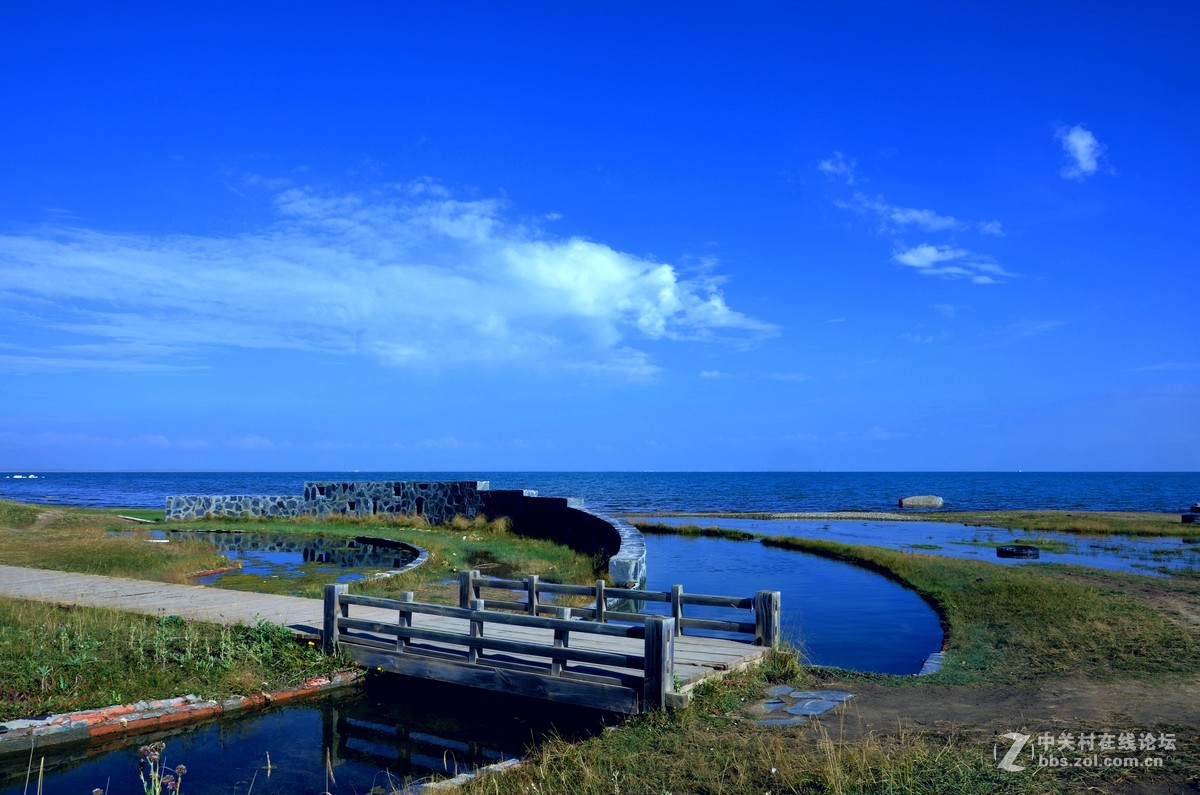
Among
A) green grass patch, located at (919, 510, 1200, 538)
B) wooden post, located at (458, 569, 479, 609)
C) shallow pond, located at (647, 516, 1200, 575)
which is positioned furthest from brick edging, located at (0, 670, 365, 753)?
green grass patch, located at (919, 510, 1200, 538)

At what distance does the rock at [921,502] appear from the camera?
79.3m

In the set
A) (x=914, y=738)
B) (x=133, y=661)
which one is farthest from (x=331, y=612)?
(x=914, y=738)

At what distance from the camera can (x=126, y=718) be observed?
9281mm

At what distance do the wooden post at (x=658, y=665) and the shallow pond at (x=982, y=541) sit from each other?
810 inches

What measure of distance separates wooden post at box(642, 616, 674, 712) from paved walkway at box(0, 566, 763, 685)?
20.5 inches

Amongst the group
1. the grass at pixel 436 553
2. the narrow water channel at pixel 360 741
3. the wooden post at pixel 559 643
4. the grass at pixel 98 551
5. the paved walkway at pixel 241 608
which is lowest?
the narrow water channel at pixel 360 741

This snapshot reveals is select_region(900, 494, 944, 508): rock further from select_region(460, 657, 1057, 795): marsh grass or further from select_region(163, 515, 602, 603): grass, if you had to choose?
select_region(460, 657, 1057, 795): marsh grass

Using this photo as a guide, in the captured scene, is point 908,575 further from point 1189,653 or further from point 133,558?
point 133,558

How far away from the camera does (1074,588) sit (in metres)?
18.5

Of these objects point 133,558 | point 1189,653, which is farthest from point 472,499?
point 1189,653

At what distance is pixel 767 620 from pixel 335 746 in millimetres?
5558

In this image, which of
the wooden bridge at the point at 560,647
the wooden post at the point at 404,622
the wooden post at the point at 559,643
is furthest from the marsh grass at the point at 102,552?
the wooden post at the point at 559,643

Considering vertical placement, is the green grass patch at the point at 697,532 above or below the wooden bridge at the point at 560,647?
below

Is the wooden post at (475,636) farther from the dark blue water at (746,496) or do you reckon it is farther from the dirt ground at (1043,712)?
the dark blue water at (746,496)
